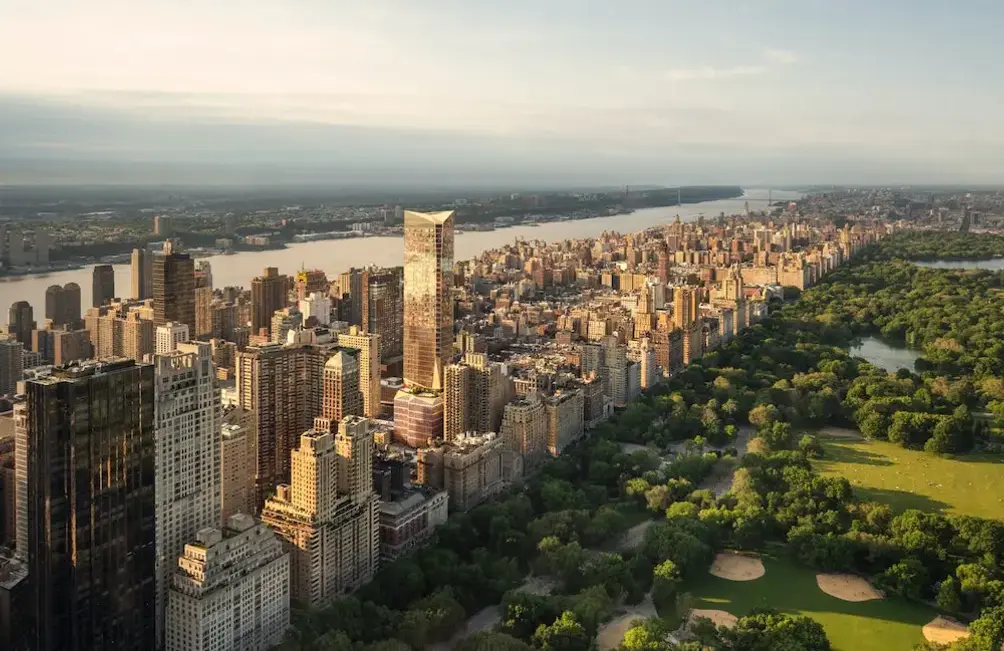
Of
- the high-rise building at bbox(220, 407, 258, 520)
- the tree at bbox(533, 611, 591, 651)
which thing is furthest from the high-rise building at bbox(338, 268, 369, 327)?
the tree at bbox(533, 611, 591, 651)

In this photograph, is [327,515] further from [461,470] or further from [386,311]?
[386,311]

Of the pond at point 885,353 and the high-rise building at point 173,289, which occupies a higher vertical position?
the high-rise building at point 173,289

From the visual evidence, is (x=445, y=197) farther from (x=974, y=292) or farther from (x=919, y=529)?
(x=919, y=529)

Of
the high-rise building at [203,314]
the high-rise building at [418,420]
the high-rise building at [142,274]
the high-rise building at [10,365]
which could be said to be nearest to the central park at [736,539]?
the high-rise building at [418,420]

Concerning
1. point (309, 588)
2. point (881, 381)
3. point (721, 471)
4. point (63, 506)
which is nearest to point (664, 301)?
point (881, 381)

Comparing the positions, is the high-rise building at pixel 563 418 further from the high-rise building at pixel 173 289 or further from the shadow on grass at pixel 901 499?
the high-rise building at pixel 173 289

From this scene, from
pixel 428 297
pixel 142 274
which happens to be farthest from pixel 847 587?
pixel 142 274
